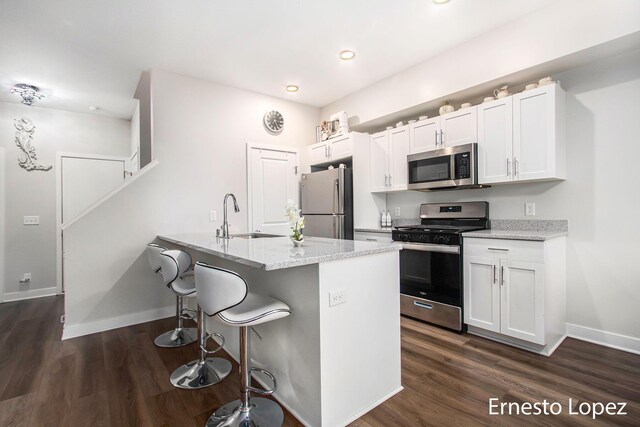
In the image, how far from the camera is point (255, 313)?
156cm

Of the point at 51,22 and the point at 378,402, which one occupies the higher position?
the point at 51,22

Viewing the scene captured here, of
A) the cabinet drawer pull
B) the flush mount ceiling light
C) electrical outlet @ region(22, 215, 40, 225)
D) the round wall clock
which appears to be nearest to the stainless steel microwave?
the cabinet drawer pull

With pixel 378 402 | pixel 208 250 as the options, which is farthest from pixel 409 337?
pixel 208 250

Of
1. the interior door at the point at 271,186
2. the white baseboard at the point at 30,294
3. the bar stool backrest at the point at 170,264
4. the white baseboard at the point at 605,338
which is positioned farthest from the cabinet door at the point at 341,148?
the white baseboard at the point at 30,294

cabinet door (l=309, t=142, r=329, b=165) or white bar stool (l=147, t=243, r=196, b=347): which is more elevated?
cabinet door (l=309, t=142, r=329, b=165)

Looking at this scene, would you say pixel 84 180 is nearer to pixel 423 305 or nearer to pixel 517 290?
pixel 423 305

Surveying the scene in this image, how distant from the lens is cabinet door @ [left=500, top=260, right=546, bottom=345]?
2402 millimetres

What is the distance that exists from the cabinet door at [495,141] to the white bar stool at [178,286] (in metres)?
2.77

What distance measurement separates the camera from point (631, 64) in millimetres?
2424

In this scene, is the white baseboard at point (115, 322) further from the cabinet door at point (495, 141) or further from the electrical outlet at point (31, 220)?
the cabinet door at point (495, 141)

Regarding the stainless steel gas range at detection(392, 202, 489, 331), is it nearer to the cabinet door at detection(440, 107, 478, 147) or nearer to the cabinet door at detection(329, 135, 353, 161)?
the cabinet door at detection(440, 107, 478, 147)

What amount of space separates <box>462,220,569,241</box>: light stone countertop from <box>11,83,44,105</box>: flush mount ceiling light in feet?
17.0

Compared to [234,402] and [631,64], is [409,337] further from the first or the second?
[631,64]

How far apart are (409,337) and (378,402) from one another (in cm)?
107
